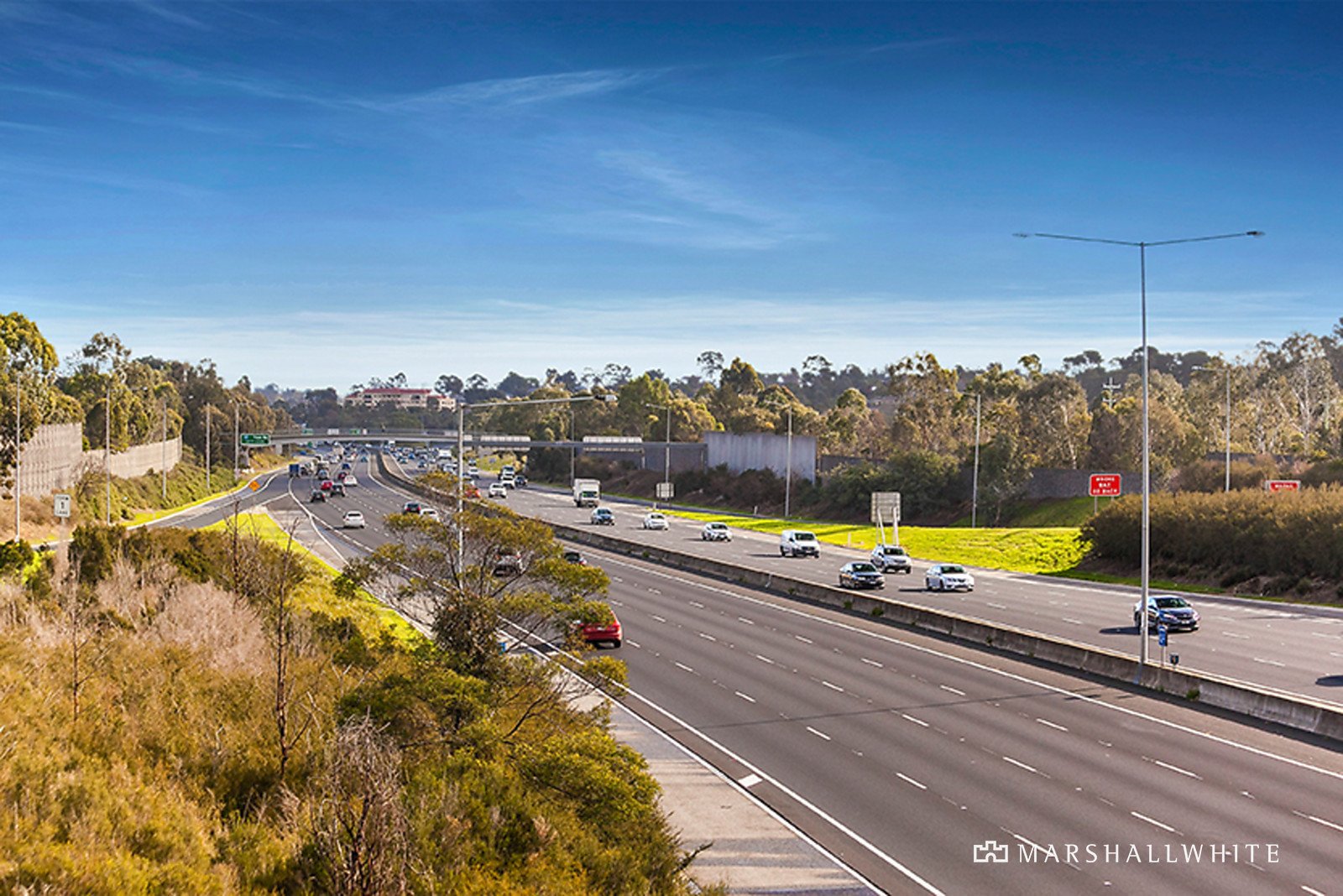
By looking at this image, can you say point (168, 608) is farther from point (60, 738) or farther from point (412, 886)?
point (412, 886)

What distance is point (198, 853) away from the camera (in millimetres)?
11586

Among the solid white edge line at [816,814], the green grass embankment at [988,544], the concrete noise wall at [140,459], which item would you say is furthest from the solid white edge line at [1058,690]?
the concrete noise wall at [140,459]

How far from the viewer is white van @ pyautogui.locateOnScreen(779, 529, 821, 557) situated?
64250 millimetres

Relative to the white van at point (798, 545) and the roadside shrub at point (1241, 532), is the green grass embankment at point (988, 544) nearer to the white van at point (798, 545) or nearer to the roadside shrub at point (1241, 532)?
the roadside shrub at point (1241, 532)

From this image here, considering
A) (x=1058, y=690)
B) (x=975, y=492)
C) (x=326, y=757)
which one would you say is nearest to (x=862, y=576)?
(x=1058, y=690)

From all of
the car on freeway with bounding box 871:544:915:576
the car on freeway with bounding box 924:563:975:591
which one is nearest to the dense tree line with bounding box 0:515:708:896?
the car on freeway with bounding box 924:563:975:591

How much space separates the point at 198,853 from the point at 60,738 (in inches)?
151

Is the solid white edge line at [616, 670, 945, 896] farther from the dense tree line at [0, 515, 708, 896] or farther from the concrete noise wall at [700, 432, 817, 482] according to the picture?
the concrete noise wall at [700, 432, 817, 482]

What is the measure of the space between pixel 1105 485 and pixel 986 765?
60.7 metres

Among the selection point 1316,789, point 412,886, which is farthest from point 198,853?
point 1316,789

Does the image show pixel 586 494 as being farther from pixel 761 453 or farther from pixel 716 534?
pixel 716 534

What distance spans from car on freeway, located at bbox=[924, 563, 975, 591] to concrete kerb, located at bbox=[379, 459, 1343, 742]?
6.36 meters

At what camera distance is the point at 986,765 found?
20.6m

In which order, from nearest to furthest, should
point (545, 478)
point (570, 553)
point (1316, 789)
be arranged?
point (1316, 789), point (570, 553), point (545, 478)
